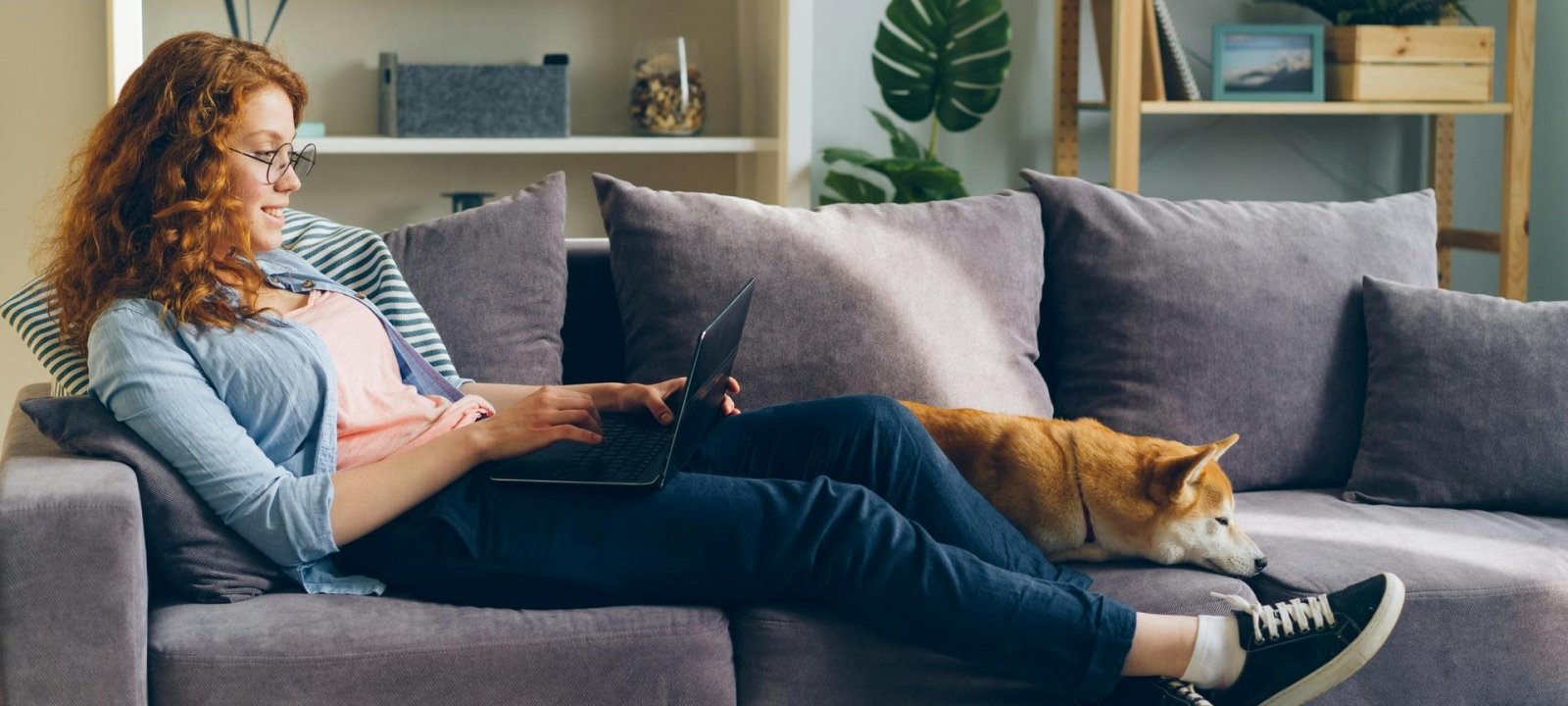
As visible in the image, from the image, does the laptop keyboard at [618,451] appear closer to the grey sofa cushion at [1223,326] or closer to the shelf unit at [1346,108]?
the grey sofa cushion at [1223,326]

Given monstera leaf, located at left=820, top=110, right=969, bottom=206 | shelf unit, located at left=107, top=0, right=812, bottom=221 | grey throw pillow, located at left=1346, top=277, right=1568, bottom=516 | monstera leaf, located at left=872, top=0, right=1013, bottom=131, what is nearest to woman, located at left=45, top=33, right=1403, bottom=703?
grey throw pillow, located at left=1346, top=277, right=1568, bottom=516

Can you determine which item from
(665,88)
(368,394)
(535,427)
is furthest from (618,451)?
(665,88)

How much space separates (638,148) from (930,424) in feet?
4.18

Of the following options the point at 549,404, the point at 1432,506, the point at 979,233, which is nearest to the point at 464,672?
the point at 549,404

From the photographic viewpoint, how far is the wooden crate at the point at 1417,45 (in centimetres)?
302

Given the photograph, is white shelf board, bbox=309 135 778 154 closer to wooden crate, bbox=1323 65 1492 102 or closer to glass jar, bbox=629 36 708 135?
glass jar, bbox=629 36 708 135

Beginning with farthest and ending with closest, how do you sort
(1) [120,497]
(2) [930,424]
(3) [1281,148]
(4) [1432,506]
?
(3) [1281,148] < (4) [1432,506] < (2) [930,424] < (1) [120,497]

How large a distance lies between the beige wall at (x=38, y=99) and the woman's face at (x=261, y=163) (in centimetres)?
125

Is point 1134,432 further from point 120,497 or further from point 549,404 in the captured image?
point 120,497

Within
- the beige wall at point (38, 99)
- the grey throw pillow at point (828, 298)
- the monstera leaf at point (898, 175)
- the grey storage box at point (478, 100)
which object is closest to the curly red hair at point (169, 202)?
the grey throw pillow at point (828, 298)

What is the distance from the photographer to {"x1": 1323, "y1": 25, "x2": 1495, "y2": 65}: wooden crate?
3.02 meters

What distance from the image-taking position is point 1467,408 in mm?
1943

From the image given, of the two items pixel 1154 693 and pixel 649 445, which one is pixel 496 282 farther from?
pixel 1154 693

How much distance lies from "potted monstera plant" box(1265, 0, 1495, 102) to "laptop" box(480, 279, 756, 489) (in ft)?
6.33
